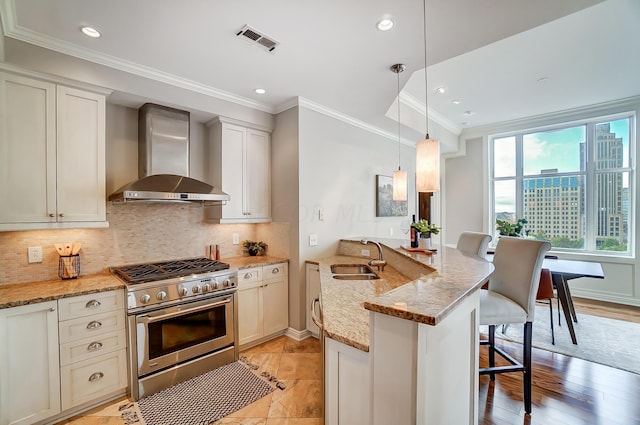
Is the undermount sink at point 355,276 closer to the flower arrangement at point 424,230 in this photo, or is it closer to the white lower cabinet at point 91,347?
the flower arrangement at point 424,230

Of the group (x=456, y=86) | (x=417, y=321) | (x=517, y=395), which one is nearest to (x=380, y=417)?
(x=417, y=321)

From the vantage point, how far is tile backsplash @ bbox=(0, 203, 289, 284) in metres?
2.22

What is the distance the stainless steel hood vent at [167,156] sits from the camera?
8.25 feet

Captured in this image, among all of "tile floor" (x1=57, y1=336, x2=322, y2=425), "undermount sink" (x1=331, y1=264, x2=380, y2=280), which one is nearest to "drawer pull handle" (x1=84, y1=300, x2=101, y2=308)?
"tile floor" (x1=57, y1=336, x2=322, y2=425)

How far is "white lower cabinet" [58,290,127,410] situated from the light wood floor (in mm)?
185

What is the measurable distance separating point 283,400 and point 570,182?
583 centimetres

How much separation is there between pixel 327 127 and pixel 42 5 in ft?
8.44

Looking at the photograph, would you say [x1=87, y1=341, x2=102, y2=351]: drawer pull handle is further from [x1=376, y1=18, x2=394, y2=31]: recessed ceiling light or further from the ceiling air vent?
[x1=376, y1=18, x2=394, y2=31]: recessed ceiling light

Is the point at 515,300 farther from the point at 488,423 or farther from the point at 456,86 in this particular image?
the point at 456,86

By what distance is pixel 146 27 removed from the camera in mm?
1928

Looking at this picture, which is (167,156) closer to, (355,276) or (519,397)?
(355,276)

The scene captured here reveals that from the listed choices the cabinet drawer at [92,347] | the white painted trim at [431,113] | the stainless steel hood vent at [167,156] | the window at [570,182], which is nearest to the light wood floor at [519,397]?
the cabinet drawer at [92,347]

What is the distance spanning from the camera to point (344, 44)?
2115 millimetres

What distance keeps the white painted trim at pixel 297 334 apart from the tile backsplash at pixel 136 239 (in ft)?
2.92
